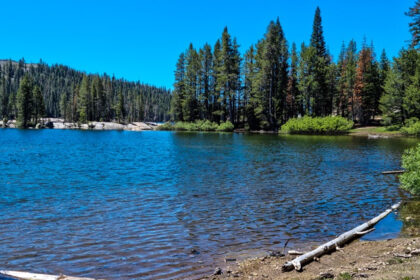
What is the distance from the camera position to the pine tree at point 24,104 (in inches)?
4156

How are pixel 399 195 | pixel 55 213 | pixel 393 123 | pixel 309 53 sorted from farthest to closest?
pixel 309 53, pixel 393 123, pixel 399 195, pixel 55 213

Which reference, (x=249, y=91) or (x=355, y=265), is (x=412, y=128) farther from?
(x=355, y=265)

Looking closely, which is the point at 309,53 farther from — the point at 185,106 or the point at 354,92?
the point at 185,106

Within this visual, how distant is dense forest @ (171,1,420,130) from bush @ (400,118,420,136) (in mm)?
3779

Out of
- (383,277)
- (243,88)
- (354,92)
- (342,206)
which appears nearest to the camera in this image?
(383,277)

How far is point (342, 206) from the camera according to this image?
1334cm

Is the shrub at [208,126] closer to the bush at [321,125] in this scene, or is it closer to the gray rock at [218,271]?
the bush at [321,125]

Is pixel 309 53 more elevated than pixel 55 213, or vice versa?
Result: pixel 309 53

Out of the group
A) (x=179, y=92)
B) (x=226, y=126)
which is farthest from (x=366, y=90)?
(x=179, y=92)

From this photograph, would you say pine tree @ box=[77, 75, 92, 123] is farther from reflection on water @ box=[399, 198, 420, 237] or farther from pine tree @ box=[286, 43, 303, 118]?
reflection on water @ box=[399, 198, 420, 237]

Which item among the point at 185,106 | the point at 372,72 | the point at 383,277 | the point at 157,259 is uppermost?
the point at 372,72

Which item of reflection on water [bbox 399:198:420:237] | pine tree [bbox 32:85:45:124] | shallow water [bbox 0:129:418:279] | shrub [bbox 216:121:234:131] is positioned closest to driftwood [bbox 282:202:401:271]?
shallow water [bbox 0:129:418:279]

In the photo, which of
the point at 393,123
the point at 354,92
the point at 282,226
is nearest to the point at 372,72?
the point at 354,92

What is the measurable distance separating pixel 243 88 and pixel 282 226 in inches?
2828
